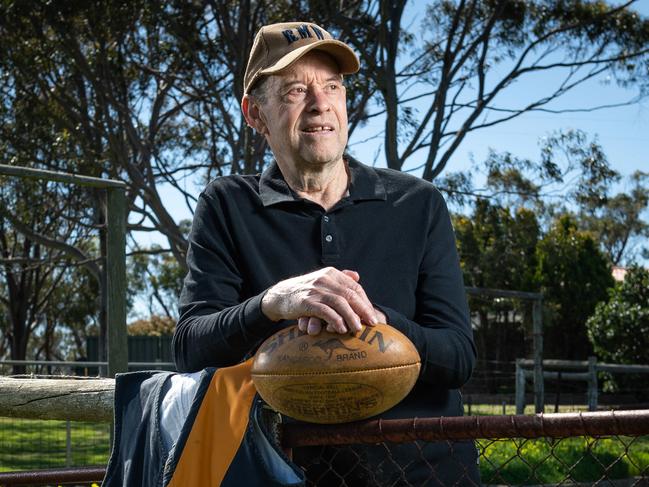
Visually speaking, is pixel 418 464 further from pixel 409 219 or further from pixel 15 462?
pixel 15 462

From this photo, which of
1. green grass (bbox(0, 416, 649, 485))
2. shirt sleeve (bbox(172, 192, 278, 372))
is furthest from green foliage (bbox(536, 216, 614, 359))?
shirt sleeve (bbox(172, 192, 278, 372))

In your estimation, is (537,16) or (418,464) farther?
(537,16)

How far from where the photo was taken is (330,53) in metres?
2.56

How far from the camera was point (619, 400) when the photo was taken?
65.1ft

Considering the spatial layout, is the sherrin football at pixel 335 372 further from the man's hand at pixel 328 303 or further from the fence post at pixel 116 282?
the fence post at pixel 116 282

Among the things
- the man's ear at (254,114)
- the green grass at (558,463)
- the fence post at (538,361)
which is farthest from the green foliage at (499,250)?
the man's ear at (254,114)

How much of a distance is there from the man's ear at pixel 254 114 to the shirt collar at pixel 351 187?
15 centimetres

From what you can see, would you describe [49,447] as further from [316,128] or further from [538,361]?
[316,128]

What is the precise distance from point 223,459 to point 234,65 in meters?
13.7

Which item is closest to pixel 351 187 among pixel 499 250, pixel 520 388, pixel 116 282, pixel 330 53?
pixel 330 53

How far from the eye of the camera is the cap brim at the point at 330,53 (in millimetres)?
2467

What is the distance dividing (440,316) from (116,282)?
3066 mm

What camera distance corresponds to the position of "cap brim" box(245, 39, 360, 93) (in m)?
2.47

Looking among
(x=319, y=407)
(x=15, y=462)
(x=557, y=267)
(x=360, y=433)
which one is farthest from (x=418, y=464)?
(x=557, y=267)
